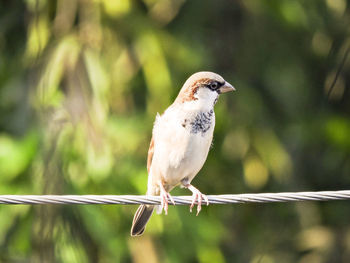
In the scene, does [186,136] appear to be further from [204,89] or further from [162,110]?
[162,110]

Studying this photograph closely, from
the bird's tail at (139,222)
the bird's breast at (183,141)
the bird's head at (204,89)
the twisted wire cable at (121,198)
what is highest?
the bird's head at (204,89)

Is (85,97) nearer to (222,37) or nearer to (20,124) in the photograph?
(20,124)

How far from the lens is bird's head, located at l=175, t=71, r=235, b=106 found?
4988 mm

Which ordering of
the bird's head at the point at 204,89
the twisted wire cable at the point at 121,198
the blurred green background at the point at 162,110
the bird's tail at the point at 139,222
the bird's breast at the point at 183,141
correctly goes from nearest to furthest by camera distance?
1. the twisted wire cable at the point at 121,198
2. the bird's breast at the point at 183,141
3. the bird's head at the point at 204,89
4. the bird's tail at the point at 139,222
5. the blurred green background at the point at 162,110

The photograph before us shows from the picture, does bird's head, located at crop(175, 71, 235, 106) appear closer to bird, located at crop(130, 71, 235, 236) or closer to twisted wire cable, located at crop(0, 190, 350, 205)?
bird, located at crop(130, 71, 235, 236)

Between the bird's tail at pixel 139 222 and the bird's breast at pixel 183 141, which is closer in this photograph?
the bird's breast at pixel 183 141

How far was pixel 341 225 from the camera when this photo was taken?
9.64 m

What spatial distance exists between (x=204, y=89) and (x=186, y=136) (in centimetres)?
35

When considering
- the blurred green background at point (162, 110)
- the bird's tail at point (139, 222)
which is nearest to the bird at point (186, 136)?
the bird's tail at point (139, 222)

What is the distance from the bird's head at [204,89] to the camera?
196 inches

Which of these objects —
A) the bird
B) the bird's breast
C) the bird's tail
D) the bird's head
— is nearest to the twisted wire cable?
the bird

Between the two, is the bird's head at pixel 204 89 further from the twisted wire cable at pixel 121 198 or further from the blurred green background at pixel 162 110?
the twisted wire cable at pixel 121 198

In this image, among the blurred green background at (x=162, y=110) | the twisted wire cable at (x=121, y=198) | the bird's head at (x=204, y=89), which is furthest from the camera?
the blurred green background at (x=162, y=110)

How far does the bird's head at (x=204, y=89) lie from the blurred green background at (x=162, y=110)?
2.35ft
